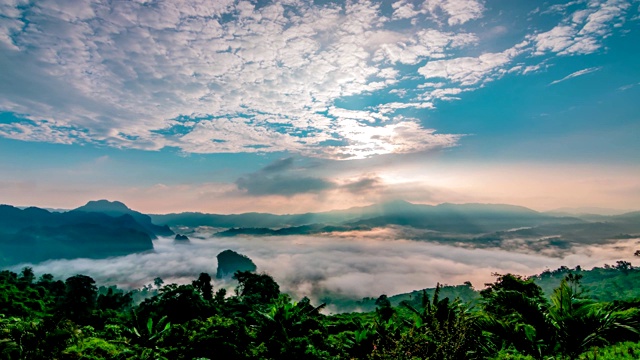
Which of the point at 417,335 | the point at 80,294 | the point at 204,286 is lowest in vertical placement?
the point at 80,294

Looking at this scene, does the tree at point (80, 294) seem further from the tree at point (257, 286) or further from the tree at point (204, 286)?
the tree at point (257, 286)

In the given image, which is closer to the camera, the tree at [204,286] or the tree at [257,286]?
the tree at [204,286]

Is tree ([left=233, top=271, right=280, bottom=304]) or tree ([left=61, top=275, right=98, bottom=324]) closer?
tree ([left=61, top=275, right=98, bottom=324])

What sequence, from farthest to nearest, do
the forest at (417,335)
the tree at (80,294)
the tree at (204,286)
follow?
the tree at (204,286)
the tree at (80,294)
the forest at (417,335)

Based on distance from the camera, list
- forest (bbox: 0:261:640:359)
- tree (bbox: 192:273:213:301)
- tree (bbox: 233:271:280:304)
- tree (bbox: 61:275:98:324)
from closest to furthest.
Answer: forest (bbox: 0:261:640:359) → tree (bbox: 61:275:98:324) → tree (bbox: 192:273:213:301) → tree (bbox: 233:271:280:304)

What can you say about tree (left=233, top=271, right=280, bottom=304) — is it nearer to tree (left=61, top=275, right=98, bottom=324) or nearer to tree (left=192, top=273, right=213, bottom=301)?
tree (left=192, top=273, right=213, bottom=301)

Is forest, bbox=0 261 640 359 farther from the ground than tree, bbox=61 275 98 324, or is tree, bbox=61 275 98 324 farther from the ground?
forest, bbox=0 261 640 359

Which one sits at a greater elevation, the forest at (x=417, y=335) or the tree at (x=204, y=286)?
the forest at (x=417, y=335)

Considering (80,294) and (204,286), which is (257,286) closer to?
(204,286)

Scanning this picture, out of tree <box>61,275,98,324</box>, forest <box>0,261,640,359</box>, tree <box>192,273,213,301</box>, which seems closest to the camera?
forest <box>0,261,640,359</box>

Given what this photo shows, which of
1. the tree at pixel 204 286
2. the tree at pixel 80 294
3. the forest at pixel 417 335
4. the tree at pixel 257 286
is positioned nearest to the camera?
the forest at pixel 417 335

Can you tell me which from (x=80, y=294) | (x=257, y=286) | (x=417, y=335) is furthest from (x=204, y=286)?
(x=417, y=335)

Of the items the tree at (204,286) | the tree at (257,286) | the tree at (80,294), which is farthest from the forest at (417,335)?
the tree at (257,286)

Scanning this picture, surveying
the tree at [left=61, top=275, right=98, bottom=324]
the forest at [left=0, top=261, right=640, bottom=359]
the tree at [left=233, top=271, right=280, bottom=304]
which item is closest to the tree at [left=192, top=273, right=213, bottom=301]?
the tree at [left=233, top=271, right=280, bottom=304]
